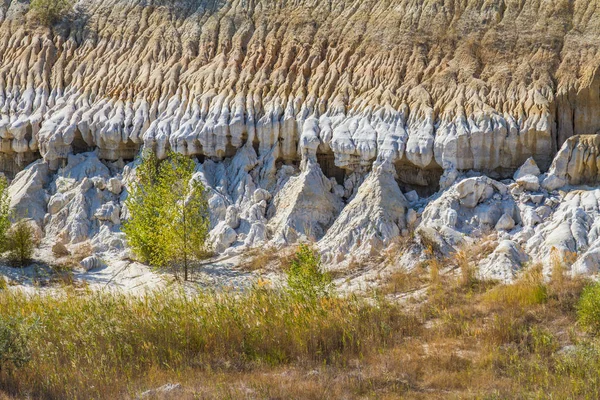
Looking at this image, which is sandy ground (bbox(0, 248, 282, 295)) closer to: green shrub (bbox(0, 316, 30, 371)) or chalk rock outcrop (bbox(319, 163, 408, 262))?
chalk rock outcrop (bbox(319, 163, 408, 262))

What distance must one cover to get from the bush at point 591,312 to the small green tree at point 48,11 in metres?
27.7

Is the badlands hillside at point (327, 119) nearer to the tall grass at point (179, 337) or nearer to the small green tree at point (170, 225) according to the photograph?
the small green tree at point (170, 225)

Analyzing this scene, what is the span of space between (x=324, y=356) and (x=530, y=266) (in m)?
7.70

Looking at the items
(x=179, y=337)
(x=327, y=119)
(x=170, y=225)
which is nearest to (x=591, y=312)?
(x=179, y=337)

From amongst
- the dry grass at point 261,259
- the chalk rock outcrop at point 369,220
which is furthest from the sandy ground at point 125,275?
the chalk rock outcrop at point 369,220

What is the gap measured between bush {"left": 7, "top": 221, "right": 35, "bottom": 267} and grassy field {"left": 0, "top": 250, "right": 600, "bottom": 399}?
924 centimetres

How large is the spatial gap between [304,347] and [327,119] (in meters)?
14.1

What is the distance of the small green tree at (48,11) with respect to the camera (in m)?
30.0

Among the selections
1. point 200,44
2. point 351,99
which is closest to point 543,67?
point 351,99

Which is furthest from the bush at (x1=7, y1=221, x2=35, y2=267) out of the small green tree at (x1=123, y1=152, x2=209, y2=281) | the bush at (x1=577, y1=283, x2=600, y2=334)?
the bush at (x1=577, y1=283, x2=600, y2=334)

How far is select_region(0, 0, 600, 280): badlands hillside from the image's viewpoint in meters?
20.2

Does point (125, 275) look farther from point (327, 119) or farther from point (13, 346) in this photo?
point (13, 346)

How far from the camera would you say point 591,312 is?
1094cm

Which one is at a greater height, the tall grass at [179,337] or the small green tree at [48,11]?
the small green tree at [48,11]
